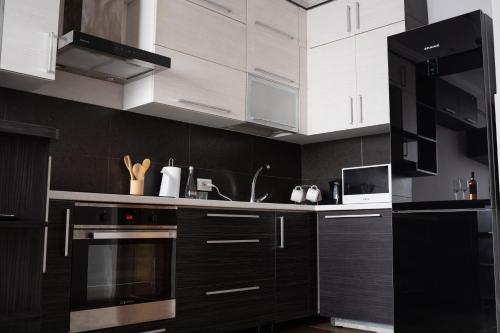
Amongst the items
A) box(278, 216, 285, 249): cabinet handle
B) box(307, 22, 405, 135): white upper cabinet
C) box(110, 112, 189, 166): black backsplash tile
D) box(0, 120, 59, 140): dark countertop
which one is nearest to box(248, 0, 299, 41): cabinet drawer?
box(307, 22, 405, 135): white upper cabinet

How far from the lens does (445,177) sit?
2.97 metres

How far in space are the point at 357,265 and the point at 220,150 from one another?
1.36 metres

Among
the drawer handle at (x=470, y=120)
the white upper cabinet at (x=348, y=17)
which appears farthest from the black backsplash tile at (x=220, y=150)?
the drawer handle at (x=470, y=120)

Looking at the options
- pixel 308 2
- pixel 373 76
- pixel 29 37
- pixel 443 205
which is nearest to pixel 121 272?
pixel 29 37

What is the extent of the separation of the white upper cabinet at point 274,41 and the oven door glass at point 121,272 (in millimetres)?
1666

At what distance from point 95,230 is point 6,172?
3.37 ft

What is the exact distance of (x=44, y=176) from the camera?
5.60 ft

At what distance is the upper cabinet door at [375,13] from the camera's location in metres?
3.86

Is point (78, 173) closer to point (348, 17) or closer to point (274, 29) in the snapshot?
point (274, 29)

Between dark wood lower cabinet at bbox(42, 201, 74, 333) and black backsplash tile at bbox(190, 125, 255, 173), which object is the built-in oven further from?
black backsplash tile at bbox(190, 125, 255, 173)

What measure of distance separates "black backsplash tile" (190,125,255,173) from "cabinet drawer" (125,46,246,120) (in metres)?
0.34

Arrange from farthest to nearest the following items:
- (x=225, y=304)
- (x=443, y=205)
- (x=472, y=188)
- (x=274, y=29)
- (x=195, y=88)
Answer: (x=274, y=29), (x=195, y=88), (x=225, y=304), (x=443, y=205), (x=472, y=188)

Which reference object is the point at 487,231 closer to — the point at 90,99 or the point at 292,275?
the point at 292,275

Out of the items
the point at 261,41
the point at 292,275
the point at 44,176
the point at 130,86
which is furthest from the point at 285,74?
the point at 44,176
